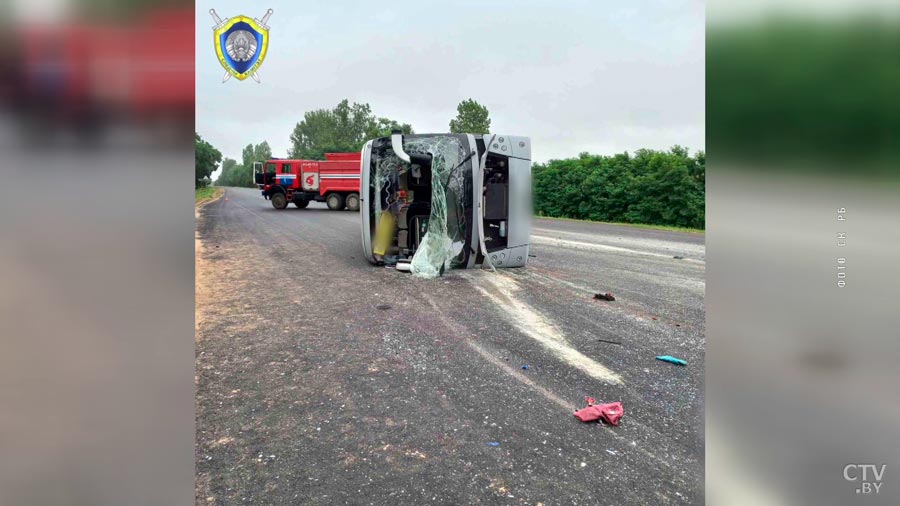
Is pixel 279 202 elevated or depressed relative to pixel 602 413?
elevated

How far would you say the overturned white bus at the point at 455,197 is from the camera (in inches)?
261

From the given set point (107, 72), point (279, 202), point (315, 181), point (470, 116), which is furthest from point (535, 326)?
point (470, 116)

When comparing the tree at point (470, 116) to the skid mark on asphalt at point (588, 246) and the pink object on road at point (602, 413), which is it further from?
the pink object on road at point (602, 413)

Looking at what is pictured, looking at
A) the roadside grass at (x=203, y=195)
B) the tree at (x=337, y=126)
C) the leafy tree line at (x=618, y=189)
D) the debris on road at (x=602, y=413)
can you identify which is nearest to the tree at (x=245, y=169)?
the tree at (x=337, y=126)

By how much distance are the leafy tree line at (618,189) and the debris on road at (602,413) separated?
11324mm

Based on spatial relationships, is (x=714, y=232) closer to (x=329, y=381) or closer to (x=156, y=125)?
(x=156, y=125)

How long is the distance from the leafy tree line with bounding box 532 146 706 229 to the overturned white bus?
7.02 meters

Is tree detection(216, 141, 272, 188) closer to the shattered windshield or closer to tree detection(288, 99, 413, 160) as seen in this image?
tree detection(288, 99, 413, 160)

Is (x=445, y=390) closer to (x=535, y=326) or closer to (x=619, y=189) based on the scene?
(x=535, y=326)

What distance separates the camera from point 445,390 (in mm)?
2990

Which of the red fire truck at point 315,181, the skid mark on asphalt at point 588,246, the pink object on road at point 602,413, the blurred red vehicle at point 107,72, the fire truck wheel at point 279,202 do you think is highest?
the red fire truck at point 315,181

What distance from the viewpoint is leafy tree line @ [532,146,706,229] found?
15703mm

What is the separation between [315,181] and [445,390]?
67.9ft

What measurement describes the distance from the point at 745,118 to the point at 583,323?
4001mm
